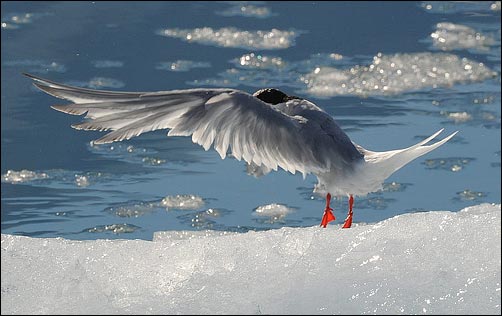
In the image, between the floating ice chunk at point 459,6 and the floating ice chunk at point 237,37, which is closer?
the floating ice chunk at point 237,37

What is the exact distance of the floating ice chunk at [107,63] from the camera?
6.70 metres

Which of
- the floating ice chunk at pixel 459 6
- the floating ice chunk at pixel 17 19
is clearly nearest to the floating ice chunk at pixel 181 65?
the floating ice chunk at pixel 17 19

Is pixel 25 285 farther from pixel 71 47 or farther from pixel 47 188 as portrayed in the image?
pixel 71 47

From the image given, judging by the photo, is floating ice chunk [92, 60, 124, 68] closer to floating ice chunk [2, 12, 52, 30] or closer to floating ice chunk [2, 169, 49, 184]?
floating ice chunk [2, 12, 52, 30]

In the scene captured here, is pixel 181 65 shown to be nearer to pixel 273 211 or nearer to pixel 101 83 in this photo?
pixel 101 83

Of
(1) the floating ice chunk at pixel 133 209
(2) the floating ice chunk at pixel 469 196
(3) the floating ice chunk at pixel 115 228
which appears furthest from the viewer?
(2) the floating ice chunk at pixel 469 196

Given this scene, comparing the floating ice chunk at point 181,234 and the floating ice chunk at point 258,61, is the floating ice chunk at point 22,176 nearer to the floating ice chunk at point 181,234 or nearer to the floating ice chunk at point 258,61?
the floating ice chunk at point 181,234

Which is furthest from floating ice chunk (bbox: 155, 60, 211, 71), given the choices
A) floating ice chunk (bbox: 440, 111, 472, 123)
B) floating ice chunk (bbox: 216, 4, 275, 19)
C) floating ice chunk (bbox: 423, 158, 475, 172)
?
floating ice chunk (bbox: 423, 158, 475, 172)

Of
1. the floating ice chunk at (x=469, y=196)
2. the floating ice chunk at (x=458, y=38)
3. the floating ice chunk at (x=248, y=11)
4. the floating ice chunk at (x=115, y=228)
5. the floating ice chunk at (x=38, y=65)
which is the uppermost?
the floating ice chunk at (x=248, y=11)

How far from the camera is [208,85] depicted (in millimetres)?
6242

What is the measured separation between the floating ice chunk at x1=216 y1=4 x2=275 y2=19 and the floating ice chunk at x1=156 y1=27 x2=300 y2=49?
0.37m

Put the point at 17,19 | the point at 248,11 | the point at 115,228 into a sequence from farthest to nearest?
1. the point at 248,11
2. the point at 17,19
3. the point at 115,228

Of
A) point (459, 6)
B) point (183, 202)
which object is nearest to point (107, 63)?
point (183, 202)

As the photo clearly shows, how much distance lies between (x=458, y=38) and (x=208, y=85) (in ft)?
6.19
